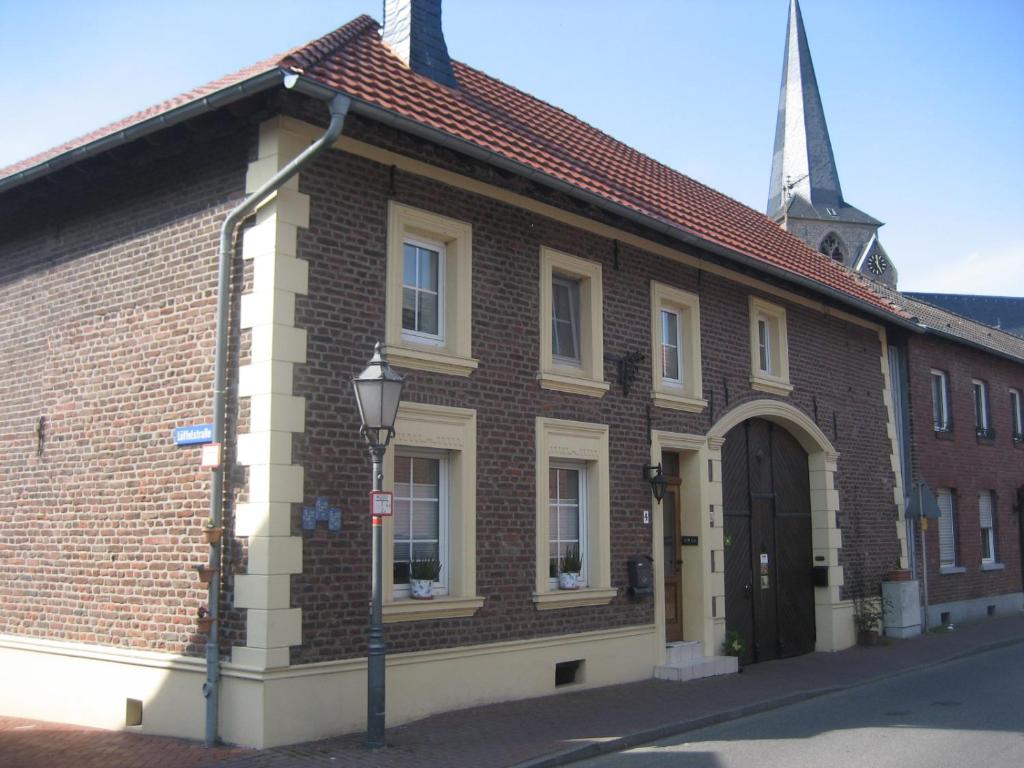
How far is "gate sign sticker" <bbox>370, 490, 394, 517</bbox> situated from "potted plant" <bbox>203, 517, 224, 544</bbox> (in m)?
1.38

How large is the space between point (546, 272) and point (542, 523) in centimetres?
286

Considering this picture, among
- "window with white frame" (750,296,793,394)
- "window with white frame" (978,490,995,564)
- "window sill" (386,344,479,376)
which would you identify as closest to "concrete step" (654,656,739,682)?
"window with white frame" (750,296,793,394)

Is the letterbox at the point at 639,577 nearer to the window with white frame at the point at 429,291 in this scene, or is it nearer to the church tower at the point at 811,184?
the window with white frame at the point at 429,291

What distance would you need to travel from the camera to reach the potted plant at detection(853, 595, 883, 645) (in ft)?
55.6

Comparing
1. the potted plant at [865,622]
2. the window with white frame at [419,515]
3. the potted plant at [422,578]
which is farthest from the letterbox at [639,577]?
the potted plant at [865,622]

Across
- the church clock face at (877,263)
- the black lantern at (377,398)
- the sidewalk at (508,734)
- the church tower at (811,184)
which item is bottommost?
the sidewalk at (508,734)

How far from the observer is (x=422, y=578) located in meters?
9.93

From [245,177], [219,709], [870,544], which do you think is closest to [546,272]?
[245,177]

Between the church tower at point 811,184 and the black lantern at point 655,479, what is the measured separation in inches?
994

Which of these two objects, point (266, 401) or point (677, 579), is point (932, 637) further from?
point (266, 401)

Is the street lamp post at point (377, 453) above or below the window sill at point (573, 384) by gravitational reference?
below

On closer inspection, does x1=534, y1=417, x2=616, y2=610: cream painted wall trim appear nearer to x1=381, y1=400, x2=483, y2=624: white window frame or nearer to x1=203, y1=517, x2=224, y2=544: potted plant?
x1=381, y1=400, x2=483, y2=624: white window frame

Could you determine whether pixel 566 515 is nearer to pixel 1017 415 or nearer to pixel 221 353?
pixel 221 353

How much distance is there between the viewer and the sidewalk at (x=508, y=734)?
8.09 metres
